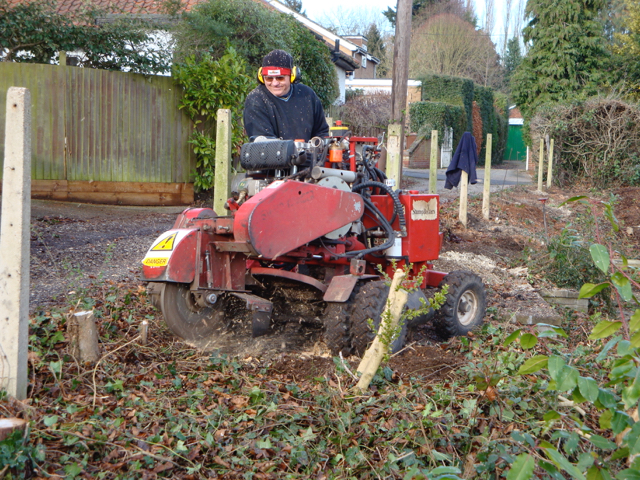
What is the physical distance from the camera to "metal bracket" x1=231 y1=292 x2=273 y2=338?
4.87 m

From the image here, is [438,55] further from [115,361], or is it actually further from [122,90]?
[115,361]

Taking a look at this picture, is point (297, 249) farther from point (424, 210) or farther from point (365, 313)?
point (424, 210)

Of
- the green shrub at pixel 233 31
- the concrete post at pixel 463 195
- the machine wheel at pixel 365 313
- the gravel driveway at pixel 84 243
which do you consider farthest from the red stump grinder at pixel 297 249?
the green shrub at pixel 233 31

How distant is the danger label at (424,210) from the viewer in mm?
5973

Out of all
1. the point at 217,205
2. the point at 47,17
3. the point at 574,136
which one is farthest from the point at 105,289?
the point at 574,136

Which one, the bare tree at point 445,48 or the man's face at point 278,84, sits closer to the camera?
the man's face at point 278,84

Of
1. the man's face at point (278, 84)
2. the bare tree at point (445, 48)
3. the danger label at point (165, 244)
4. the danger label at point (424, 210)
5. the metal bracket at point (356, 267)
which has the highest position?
the bare tree at point (445, 48)

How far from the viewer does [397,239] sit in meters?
5.89

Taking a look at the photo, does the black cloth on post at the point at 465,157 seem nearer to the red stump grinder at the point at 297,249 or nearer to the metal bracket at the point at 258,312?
the red stump grinder at the point at 297,249

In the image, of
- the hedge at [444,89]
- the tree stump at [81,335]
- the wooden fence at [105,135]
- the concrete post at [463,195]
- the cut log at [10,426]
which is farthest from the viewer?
the hedge at [444,89]

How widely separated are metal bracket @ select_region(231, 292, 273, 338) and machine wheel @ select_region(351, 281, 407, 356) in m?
0.64

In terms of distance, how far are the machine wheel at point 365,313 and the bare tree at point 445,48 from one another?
41.5m

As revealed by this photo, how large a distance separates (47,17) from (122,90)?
1775 millimetres

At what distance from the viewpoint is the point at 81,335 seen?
13.8ft
